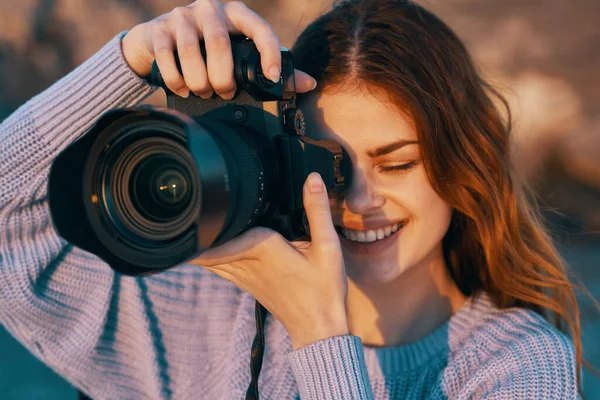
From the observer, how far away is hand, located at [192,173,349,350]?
2.43ft

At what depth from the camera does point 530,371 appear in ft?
3.00

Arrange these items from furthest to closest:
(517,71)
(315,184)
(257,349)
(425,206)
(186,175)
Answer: (517,71) < (425,206) < (257,349) < (315,184) < (186,175)

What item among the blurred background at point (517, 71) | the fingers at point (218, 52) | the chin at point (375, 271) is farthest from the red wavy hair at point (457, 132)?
the blurred background at point (517, 71)

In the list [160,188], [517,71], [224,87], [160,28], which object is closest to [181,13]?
[160,28]

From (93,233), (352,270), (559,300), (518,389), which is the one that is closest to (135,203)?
(93,233)

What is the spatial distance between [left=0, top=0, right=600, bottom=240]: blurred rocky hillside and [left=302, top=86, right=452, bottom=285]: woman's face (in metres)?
1.75

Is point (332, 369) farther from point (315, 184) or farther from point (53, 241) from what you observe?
point (53, 241)

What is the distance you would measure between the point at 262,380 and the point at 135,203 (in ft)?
1.77

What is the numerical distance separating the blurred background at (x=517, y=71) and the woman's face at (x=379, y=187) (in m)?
1.51

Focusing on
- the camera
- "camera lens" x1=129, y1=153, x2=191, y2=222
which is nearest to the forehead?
the camera

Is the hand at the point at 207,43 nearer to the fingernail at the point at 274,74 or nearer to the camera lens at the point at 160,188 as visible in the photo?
the fingernail at the point at 274,74

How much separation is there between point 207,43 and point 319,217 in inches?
10.1

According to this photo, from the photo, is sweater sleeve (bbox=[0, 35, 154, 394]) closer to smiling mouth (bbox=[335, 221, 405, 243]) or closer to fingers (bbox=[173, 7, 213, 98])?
fingers (bbox=[173, 7, 213, 98])

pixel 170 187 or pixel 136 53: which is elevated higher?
pixel 136 53
